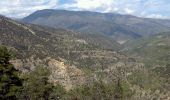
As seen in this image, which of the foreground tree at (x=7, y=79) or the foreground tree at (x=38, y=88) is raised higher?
the foreground tree at (x=7, y=79)

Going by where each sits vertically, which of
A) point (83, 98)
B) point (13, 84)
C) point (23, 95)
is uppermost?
point (13, 84)

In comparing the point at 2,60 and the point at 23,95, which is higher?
the point at 2,60

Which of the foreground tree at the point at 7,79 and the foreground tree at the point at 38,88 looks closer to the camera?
the foreground tree at the point at 7,79

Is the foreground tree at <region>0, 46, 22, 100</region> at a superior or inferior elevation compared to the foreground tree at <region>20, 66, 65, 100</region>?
superior

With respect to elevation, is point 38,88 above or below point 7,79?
below

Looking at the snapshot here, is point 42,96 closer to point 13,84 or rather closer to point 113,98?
point 13,84

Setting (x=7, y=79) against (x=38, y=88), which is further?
(x=38, y=88)

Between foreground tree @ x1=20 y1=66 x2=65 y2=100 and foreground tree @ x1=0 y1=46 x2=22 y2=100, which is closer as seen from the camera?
Result: foreground tree @ x1=0 y1=46 x2=22 y2=100

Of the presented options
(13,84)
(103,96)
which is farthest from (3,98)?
(103,96)
